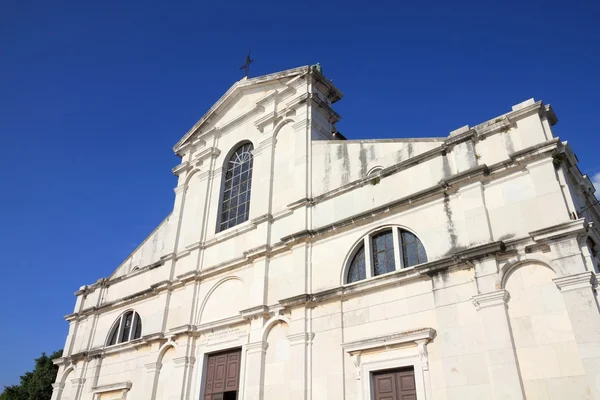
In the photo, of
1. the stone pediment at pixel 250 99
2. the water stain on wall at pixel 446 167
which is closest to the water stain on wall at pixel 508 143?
the water stain on wall at pixel 446 167

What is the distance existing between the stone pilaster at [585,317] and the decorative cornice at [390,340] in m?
2.78

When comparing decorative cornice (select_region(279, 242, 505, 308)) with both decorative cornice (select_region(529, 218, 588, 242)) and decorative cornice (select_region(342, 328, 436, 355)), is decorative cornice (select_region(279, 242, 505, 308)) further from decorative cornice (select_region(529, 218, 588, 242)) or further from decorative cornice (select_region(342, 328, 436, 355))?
decorative cornice (select_region(342, 328, 436, 355))

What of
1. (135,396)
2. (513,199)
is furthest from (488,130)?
(135,396)

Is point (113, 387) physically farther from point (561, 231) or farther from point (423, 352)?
point (561, 231)

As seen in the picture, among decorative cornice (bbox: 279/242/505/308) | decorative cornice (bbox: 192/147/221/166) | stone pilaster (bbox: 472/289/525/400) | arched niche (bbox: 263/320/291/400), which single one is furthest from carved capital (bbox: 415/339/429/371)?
decorative cornice (bbox: 192/147/221/166)

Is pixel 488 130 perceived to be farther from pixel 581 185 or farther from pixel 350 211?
pixel 350 211

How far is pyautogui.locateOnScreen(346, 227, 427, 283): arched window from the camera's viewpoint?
1180 cm

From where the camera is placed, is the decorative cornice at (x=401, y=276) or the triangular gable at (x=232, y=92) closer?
the decorative cornice at (x=401, y=276)

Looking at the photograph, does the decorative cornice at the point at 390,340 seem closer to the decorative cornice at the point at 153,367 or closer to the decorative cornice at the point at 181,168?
the decorative cornice at the point at 153,367

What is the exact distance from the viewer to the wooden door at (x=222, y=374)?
46.1 feet

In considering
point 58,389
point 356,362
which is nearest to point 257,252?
point 356,362

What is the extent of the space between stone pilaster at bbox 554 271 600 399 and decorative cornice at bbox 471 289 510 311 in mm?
1002

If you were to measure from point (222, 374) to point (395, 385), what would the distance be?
592 cm

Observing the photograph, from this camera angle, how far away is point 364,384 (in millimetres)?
10938
